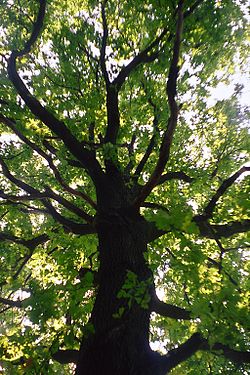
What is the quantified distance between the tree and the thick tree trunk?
17mm

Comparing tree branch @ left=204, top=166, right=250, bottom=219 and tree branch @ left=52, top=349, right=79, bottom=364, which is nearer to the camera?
tree branch @ left=52, top=349, right=79, bottom=364

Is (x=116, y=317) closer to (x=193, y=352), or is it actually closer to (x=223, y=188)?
(x=193, y=352)

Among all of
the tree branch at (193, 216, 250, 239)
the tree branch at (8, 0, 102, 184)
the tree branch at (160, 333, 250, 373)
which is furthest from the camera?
the tree branch at (8, 0, 102, 184)

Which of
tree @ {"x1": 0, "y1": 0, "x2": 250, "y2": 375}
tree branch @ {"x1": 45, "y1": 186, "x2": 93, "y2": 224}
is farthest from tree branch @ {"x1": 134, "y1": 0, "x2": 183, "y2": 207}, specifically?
tree branch @ {"x1": 45, "y1": 186, "x2": 93, "y2": 224}

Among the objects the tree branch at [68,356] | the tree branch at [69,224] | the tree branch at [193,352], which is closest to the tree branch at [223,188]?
the tree branch at [193,352]

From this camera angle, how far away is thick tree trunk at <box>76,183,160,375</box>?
3037mm

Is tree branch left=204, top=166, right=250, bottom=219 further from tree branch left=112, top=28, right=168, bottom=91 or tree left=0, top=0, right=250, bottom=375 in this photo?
tree branch left=112, top=28, right=168, bottom=91

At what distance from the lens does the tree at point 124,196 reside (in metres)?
3.08

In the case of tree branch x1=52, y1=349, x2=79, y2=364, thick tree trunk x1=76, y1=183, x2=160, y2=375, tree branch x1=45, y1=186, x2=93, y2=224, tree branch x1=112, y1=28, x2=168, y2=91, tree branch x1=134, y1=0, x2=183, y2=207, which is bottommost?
tree branch x1=52, y1=349, x2=79, y2=364

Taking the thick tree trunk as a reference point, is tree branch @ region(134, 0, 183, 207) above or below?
above

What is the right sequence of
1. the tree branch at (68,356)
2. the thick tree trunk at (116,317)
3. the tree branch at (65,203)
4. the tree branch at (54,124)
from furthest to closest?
1. the tree branch at (54,124)
2. the tree branch at (65,203)
3. the tree branch at (68,356)
4. the thick tree trunk at (116,317)

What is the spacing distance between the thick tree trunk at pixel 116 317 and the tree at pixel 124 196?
17 mm

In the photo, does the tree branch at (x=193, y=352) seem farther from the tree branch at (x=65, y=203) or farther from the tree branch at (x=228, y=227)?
the tree branch at (x=65, y=203)

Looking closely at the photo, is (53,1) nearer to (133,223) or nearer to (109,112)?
(109,112)
